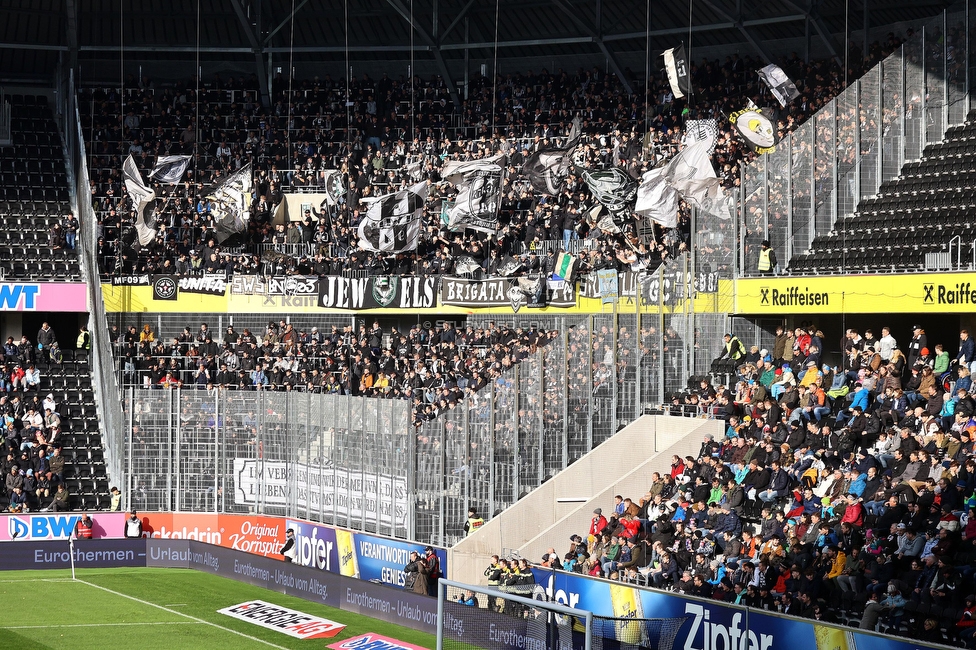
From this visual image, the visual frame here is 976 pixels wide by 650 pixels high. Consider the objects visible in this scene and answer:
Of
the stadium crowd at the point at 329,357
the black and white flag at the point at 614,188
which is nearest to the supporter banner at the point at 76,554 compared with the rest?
the stadium crowd at the point at 329,357

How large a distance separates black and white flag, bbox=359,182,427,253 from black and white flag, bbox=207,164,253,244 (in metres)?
4.00

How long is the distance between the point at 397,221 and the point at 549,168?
4227 millimetres

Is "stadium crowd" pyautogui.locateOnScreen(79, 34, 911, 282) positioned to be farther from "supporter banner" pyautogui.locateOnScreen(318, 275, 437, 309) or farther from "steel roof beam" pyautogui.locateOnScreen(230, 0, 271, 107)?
"supporter banner" pyautogui.locateOnScreen(318, 275, 437, 309)

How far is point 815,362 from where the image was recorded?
2477 centimetres

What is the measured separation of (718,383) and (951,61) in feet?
29.8

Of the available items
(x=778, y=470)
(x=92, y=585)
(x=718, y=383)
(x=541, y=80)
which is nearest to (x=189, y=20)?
(x=541, y=80)

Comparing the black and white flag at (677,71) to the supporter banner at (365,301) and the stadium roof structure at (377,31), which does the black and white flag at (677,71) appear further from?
the supporter banner at (365,301)

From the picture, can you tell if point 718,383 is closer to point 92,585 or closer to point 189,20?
point 92,585

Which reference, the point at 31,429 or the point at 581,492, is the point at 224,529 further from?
the point at 581,492

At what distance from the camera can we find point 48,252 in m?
38.6

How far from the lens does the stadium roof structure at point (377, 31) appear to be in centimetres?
4106

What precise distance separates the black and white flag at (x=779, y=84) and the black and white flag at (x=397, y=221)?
9.14 metres

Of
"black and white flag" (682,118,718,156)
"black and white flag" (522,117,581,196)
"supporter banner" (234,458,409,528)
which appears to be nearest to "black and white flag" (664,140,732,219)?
"black and white flag" (682,118,718,156)

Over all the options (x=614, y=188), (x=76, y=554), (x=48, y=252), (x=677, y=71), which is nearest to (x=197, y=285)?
(x=48, y=252)
